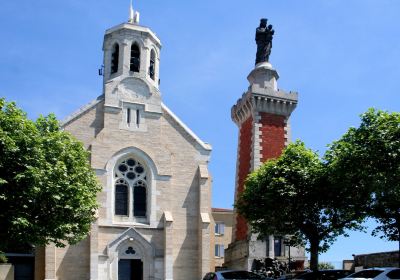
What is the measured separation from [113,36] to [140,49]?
91.5 inches

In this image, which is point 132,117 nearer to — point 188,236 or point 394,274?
point 188,236

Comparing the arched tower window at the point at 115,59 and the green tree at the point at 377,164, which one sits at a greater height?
the arched tower window at the point at 115,59

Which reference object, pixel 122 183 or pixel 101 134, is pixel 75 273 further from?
pixel 101 134

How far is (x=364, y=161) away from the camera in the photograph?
2917 centimetres

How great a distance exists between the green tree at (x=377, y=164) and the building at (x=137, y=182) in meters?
14.2

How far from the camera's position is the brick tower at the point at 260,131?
43484 mm

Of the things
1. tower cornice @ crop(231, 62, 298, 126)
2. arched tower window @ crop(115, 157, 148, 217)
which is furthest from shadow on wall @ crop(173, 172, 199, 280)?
tower cornice @ crop(231, 62, 298, 126)

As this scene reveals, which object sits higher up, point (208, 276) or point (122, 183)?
point (122, 183)

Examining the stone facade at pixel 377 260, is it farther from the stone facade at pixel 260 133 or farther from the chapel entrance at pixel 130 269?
the chapel entrance at pixel 130 269

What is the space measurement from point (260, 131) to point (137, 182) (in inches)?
432

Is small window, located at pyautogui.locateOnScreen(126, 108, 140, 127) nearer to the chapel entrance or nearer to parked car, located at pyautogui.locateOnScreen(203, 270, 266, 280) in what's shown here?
the chapel entrance

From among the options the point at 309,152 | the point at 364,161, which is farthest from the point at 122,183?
the point at 364,161

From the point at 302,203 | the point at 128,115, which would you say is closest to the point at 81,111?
the point at 128,115

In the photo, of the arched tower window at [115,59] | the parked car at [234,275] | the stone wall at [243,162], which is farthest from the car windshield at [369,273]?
the arched tower window at [115,59]
